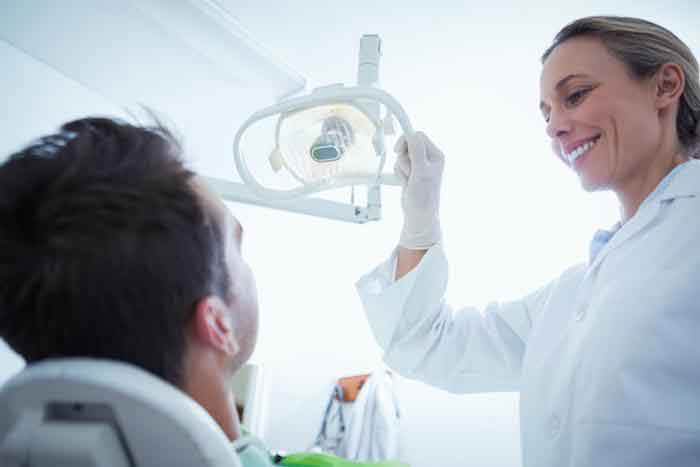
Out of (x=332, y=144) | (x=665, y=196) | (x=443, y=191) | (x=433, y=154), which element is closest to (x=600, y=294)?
(x=665, y=196)

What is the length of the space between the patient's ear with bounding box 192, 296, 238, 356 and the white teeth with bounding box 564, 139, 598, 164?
0.85 meters

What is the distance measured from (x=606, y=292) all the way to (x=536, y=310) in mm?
362

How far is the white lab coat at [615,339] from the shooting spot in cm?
70

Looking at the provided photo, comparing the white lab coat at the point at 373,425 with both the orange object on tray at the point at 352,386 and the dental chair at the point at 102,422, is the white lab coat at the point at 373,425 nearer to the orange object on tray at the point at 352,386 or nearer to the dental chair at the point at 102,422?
the orange object on tray at the point at 352,386

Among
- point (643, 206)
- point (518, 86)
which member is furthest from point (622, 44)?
point (518, 86)

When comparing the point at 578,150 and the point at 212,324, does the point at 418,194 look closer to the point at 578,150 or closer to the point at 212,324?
the point at 578,150

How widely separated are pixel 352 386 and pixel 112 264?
2.21m

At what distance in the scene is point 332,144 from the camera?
83 cm

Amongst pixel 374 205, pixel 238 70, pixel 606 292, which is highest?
pixel 238 70

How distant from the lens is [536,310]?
120 cm

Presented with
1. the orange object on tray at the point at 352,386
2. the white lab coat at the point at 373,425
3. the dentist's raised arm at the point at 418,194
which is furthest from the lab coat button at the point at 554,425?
the orange object on tray at the point at 352,386

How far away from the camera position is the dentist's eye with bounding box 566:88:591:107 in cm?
103

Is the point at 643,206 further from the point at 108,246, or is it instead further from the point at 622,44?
the point at 108,246

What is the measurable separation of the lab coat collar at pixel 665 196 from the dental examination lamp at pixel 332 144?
46cm
